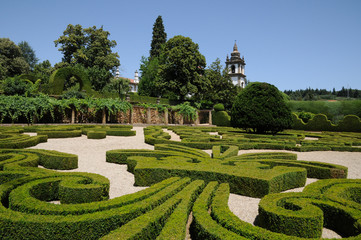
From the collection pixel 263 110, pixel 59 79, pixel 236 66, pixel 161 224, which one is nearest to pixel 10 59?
pixel 59 79

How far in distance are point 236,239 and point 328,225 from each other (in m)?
1.70

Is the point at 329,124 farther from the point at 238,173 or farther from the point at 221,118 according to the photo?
the point at 238,173

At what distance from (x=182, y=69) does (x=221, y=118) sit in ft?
37.6

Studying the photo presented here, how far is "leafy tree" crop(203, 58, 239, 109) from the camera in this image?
39.0m

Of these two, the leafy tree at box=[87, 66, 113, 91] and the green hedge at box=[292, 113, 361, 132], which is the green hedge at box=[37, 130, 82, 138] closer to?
the green hedge at box=[292, 113, 361, 132]

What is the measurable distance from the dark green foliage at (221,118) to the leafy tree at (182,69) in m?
7.51

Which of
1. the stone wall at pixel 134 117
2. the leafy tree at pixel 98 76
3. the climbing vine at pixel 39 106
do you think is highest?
the leafy tree at pixel 98 76

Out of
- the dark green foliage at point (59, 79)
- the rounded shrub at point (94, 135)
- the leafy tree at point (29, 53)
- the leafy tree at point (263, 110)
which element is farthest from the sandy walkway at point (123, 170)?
the leafy tree at point (29, 53)

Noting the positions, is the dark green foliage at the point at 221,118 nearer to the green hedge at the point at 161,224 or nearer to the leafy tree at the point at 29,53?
the green hedge at the point at 161,224

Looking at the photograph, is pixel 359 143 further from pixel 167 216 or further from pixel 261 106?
pixel 167 216

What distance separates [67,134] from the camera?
449 inches

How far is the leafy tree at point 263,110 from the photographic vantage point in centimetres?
1416

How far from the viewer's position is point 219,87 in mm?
40312

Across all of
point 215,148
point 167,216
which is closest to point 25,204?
point 167,216
